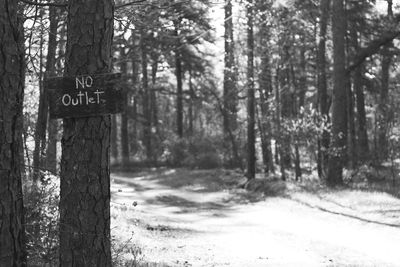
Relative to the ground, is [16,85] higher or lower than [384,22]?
lower

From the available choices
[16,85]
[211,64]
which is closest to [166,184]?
[211,64]

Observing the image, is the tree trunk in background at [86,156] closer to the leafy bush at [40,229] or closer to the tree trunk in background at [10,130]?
the tree trunk in background at [10,130]

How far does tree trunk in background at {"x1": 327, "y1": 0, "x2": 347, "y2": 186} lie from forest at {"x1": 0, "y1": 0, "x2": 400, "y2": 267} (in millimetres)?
43

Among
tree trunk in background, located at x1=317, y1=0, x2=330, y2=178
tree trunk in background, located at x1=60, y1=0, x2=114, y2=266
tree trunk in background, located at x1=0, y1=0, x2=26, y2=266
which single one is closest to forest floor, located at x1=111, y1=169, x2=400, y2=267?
tree trunk in background, located at x1=60, y1=0, x2=114, y2=266

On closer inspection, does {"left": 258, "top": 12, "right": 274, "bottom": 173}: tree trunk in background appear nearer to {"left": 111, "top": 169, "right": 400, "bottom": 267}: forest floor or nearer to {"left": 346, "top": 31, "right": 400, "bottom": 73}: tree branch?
{"left": 111, "top": 169, "right": 400, "bottom": 267}: forest floor

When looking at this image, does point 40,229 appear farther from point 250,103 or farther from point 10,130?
point 250,103

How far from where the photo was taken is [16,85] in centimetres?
451

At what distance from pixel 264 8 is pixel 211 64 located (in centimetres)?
1863

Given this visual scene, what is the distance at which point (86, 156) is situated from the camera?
4.28 meters

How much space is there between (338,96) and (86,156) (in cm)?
1700

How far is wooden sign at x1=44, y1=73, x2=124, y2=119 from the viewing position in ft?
14.0

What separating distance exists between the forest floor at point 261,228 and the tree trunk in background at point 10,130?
47.4 inches

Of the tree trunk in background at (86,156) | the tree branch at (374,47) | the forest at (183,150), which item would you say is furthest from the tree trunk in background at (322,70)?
the tree trunk in background at (86,156)

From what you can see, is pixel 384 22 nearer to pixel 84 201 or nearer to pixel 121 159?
pixel 121 159
